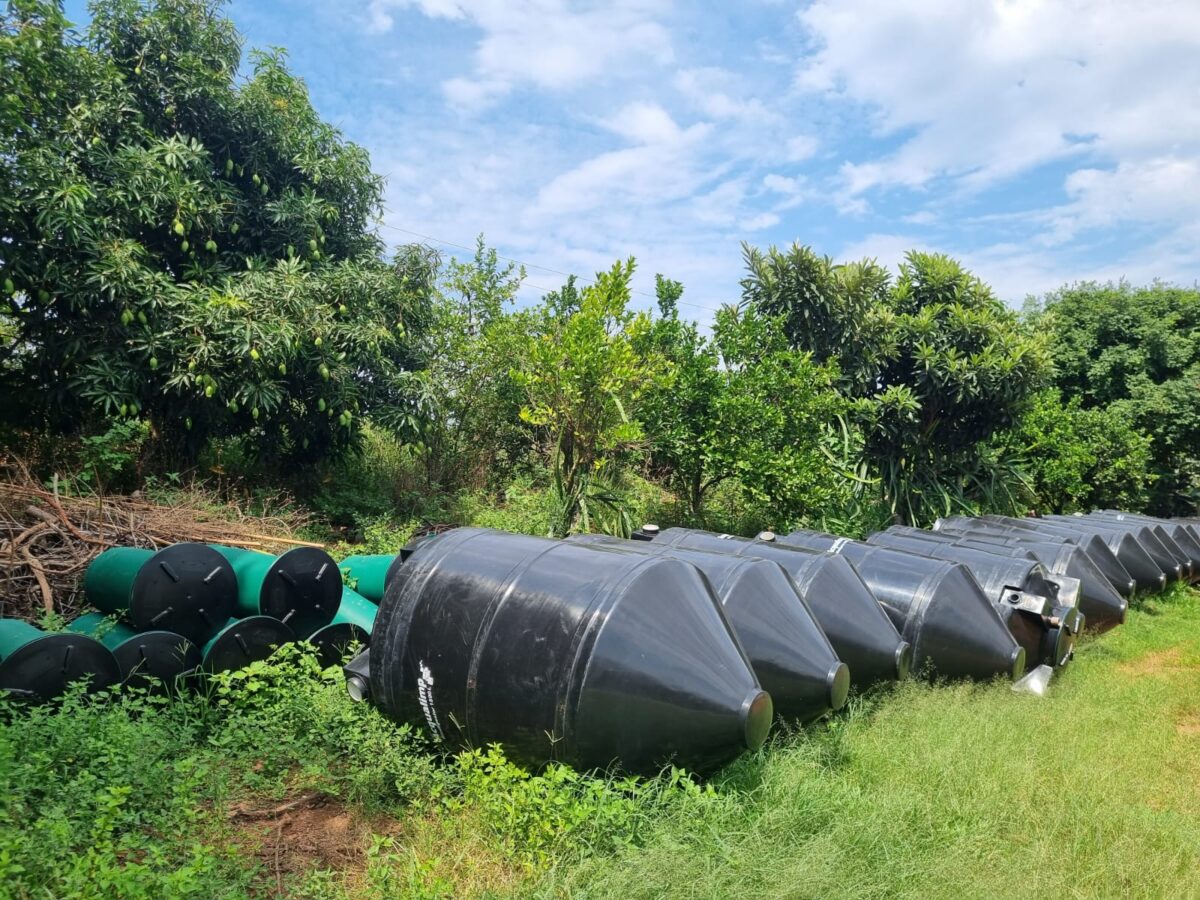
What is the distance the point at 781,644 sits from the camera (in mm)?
4188

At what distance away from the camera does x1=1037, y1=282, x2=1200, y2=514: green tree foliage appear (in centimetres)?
1928

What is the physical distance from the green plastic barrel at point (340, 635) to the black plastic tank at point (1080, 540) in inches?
266

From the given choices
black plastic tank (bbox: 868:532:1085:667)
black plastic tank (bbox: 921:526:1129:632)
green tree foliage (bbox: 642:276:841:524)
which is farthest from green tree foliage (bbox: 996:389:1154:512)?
black plastic tank (bbox: 868:532:1085:667)

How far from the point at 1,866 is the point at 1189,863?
4747mm

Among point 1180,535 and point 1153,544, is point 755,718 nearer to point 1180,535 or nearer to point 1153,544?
point 1153,544

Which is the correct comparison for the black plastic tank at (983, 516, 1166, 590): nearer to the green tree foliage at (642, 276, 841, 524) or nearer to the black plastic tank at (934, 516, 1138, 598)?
the black plastic tank at (934, 516, 1138, 598)

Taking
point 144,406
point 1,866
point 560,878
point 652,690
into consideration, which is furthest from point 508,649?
point 144,406

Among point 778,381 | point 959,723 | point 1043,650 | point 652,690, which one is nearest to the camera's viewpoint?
point 652,690

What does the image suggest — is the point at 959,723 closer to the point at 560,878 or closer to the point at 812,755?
the point at 812,755

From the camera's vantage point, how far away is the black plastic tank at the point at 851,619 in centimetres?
497

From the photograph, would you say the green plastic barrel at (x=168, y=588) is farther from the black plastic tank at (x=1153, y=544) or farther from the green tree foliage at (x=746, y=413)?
the black plastic tank at (x=1153, y=544)

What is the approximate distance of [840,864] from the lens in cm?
315

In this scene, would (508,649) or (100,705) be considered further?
(100,705)

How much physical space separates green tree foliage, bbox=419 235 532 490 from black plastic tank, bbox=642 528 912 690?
6464 mm
